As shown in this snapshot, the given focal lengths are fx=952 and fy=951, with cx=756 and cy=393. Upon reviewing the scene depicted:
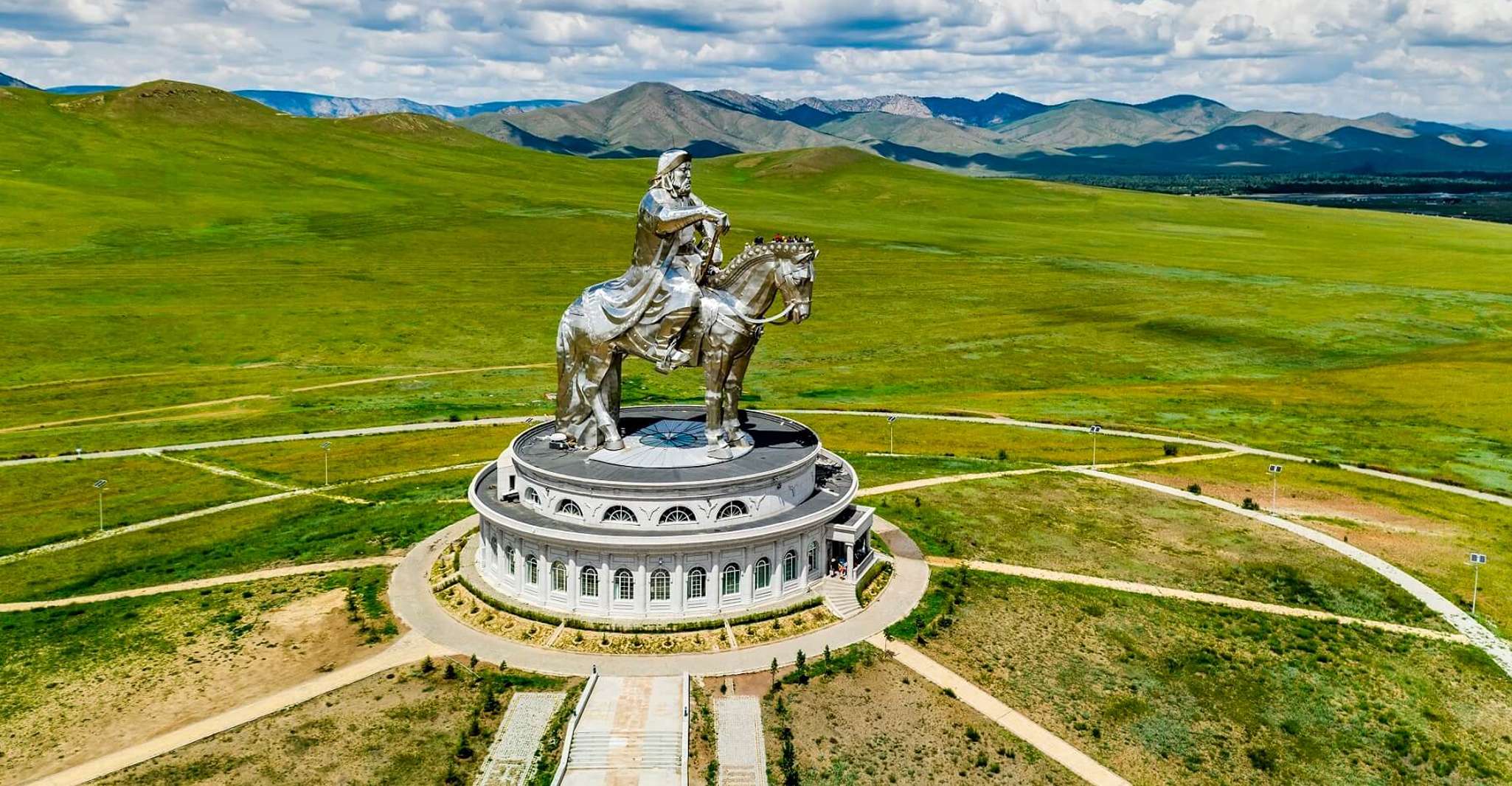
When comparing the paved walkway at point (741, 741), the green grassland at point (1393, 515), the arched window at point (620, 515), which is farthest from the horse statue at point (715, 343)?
the green grassland at point (1393, 515)

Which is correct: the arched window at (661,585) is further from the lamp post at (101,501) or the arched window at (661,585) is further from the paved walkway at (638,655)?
the lamp post at (101,501)

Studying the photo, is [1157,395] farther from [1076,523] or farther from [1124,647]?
[1124,647]

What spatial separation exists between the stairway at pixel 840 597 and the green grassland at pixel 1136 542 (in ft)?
27.9

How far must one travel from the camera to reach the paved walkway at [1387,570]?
163 feet

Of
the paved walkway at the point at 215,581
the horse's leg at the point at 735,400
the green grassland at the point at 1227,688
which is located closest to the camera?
the green grassland at the point at 1227,688

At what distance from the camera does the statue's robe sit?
5059cm

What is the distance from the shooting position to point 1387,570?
57969 mm

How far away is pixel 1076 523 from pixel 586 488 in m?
33.9

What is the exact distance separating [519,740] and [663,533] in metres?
12.9

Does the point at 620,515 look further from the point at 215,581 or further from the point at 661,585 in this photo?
the point at 215,581

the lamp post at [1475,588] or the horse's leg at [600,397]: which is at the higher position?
the horse's leg at [600,397]

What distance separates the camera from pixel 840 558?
178 ft

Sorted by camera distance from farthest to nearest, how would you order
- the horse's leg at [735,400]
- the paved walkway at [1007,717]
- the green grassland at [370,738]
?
the horse's leg at [735,400], the paved walkway at [1007,717], the green grassland at [370,738]

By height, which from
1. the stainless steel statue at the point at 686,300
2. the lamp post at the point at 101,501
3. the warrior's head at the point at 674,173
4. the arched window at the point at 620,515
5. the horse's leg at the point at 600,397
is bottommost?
the lamp post at the point at 101,501
